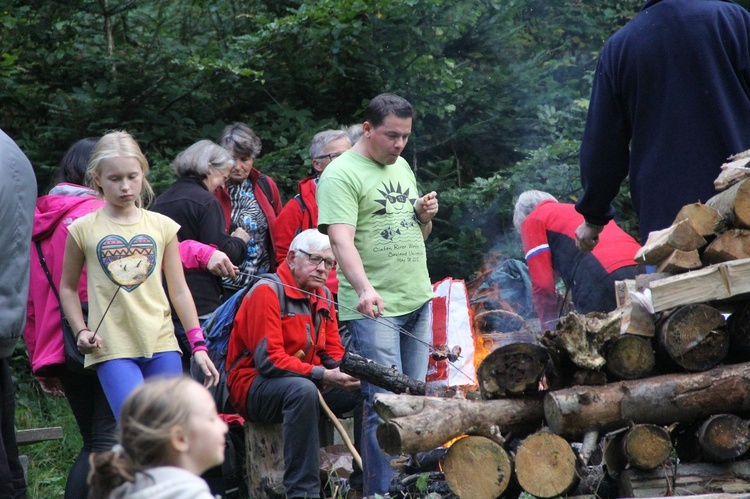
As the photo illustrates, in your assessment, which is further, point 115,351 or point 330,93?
point 330,93

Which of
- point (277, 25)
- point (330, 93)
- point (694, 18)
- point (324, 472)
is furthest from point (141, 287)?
point (330, 93)

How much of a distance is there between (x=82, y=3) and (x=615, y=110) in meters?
5.26

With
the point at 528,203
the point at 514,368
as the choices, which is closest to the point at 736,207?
the point at 514,368

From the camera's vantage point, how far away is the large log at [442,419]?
3.99 meters

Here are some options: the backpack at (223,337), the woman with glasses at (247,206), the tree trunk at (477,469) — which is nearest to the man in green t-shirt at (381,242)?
the backpack at (223,337)

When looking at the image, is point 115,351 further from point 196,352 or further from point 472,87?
point 472,87

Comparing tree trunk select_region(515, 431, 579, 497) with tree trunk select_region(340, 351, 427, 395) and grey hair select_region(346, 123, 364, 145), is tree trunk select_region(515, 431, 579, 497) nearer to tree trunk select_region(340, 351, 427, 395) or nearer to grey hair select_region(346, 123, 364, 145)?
tree trunk select_region(340, 351, 427, 395)

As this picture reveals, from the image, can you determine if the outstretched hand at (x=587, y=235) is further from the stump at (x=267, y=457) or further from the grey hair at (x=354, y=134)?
the grey hair at (x=354, y=134)

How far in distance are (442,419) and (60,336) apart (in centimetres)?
195

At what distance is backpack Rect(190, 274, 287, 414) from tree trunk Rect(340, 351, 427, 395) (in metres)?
0.76

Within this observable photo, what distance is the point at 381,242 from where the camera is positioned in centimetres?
518

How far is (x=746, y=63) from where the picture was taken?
4367 mm

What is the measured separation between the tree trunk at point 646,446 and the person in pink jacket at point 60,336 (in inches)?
94.2

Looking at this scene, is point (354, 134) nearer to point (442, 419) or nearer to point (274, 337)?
point (274, 337)
